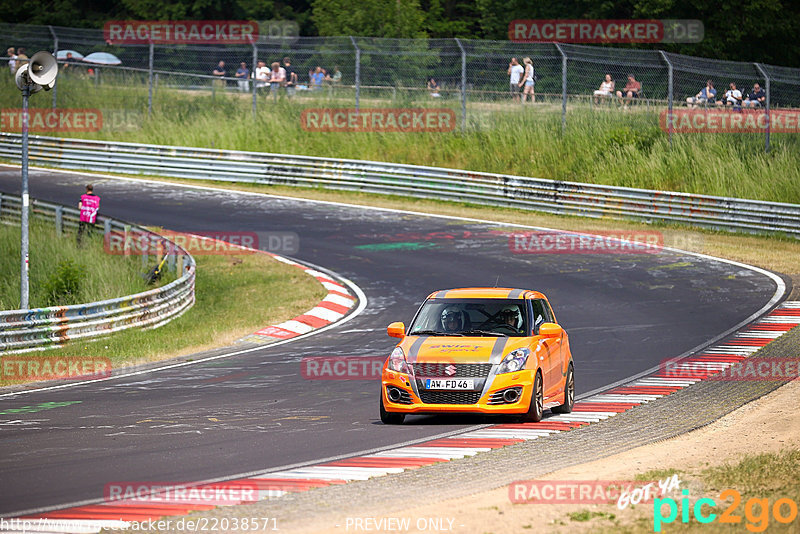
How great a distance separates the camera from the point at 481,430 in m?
11.4

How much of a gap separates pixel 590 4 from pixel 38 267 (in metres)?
38.6

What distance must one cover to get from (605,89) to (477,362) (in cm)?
2263

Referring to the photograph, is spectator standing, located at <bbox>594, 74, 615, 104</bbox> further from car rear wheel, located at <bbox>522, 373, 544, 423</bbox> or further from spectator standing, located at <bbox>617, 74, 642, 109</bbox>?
car rear wheel, located at <bbox>522, 373, 544, 423</bbox>

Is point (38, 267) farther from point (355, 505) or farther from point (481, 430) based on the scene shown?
point (355, 505)

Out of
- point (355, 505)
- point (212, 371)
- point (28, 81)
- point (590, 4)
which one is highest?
point (590, 4)

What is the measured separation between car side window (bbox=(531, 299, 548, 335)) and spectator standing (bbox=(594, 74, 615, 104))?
20.5m

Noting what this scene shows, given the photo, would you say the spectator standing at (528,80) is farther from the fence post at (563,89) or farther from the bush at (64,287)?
the bush at (64,287)

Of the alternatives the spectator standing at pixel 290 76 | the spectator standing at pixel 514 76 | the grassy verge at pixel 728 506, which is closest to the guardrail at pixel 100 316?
the grassy verge at pixel 728 506

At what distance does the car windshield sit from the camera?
1212 centimetres

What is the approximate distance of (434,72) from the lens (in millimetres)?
33844

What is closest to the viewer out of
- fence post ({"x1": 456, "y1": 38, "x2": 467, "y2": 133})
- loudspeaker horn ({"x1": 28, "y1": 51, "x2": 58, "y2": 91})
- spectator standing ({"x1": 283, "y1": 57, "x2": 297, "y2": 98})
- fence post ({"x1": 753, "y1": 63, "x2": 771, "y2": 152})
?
loudspeaker horn ({"x1": 28, "y1": 51, "x2": 58, "y2": 91})

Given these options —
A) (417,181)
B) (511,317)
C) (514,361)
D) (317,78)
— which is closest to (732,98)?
(417,181)

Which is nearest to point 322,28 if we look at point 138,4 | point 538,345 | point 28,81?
point 138,4

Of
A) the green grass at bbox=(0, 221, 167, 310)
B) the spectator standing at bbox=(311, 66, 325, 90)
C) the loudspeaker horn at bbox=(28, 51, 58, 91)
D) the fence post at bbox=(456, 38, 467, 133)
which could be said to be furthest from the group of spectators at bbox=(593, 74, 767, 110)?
the loudspeaker horn at bbox=(28, 51, 58, 91)
